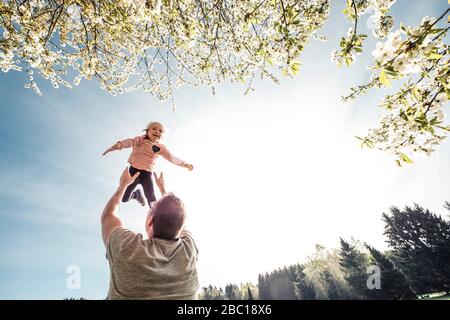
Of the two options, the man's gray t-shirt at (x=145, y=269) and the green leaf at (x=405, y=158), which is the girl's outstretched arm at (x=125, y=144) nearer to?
the man's gray t-shirt at (x=145, y=269)

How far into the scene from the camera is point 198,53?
5.27 m

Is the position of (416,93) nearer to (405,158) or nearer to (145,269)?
(405,158)

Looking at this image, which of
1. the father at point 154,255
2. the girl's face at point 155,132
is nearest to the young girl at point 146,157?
the girl's face at point 155,132

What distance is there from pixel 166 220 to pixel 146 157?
3.40 metres

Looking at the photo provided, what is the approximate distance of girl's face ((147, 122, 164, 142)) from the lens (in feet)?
18.7

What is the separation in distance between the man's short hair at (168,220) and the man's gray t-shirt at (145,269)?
102 mm

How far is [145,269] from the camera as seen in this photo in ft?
6.14

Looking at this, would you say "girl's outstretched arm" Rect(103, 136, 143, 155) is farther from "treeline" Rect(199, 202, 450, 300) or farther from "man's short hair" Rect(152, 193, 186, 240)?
"treeline" Rect(199, 202, 450, 300)

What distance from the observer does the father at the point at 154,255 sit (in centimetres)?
185

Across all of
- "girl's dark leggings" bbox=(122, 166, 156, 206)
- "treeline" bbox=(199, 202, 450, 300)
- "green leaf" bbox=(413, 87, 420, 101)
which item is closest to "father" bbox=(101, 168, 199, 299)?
"girl's dark leggings" bbox=(122, 166, 156, 206)

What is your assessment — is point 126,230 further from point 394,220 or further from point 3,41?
point 394,220

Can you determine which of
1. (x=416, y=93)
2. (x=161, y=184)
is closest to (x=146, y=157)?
(x=161, y=184)
